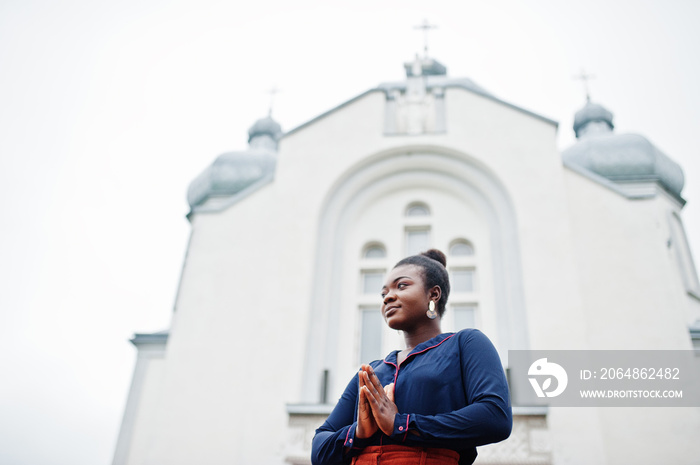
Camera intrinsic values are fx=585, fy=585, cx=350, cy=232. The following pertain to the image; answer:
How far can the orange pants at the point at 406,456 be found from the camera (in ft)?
7.64

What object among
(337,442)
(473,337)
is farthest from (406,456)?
(473,337)

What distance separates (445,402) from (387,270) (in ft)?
27.7

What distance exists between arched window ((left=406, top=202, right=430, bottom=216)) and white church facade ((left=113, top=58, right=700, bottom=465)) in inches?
1.1

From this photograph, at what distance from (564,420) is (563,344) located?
44.5 inches

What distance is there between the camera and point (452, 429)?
2.27 meters

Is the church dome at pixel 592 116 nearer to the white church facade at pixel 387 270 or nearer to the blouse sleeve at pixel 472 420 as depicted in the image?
the white church facade at pixel 387 270

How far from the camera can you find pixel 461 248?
10977 millimetres

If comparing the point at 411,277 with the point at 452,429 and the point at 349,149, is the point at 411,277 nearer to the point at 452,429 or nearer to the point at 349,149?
the point at 452,429

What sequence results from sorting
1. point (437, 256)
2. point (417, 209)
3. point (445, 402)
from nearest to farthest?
point (445, 402) → point (437, 256) → point (417, 209)

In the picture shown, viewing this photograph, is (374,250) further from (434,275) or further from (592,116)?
(592,116)

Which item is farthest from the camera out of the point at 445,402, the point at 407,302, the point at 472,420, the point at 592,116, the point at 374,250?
the point at 592,116

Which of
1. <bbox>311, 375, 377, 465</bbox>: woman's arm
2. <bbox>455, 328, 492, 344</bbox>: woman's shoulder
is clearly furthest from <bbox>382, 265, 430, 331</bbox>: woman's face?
<bbox>311, 375, 377, 465</bbox>: woman's arm

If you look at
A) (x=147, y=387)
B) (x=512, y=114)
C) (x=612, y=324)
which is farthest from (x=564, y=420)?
(x=147, y=387)

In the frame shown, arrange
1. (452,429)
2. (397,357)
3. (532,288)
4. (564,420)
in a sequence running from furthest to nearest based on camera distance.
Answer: (532,288) → (564,420) → (397,357) → (452,429)
